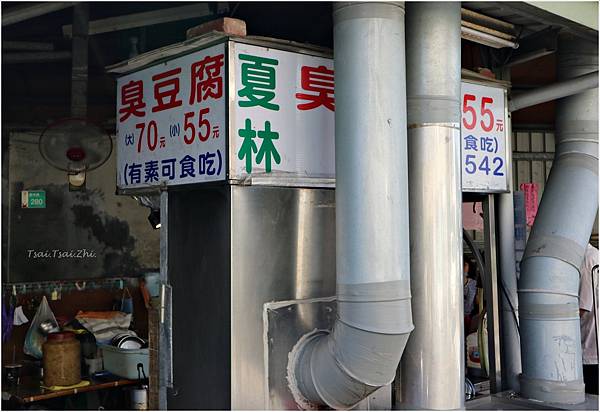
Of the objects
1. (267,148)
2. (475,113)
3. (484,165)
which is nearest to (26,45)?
(267,148)

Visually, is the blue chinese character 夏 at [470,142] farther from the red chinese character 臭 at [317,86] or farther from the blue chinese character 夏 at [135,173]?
the blue chinese character 夏 at [135,173]

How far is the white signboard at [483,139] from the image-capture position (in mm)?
4051

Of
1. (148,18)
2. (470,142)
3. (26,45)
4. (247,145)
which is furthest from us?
(26,45)

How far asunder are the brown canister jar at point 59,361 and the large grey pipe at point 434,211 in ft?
9.64

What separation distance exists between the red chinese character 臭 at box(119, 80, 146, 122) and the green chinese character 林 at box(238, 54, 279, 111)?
83cm

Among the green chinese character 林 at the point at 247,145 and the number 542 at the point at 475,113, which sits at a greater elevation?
the number 542 at the point at 475,113

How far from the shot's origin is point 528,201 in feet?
20.5

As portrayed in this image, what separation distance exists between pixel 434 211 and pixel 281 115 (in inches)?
36.0

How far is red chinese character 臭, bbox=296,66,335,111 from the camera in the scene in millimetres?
3277

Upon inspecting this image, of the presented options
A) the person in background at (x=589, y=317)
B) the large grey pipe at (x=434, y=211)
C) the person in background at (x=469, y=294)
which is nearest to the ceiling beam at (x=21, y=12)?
the large grey pipe at (x=434, y=211)

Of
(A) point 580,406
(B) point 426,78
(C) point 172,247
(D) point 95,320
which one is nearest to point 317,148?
(B) point 426,78

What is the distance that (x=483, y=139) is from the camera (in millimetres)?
4156

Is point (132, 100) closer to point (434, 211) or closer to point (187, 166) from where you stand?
point (187, 166)

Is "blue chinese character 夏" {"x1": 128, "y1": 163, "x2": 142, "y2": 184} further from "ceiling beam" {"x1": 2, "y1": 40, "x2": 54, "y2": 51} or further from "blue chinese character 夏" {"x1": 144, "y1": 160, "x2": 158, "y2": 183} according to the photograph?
"ceiling beam" {"x1": 2, "y1": 40, "x2": 54, "y2": 51}
